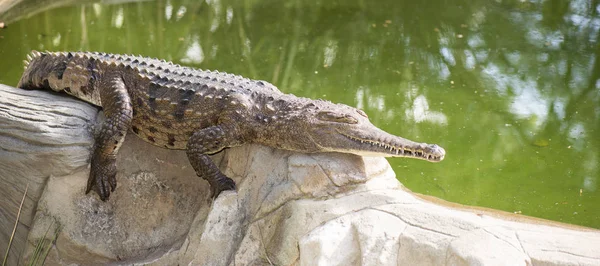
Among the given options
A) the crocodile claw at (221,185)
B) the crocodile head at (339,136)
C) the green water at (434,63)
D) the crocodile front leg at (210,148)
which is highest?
the crocodile head at (339,136)

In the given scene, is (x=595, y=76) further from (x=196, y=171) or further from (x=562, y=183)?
(x=196, y=171)

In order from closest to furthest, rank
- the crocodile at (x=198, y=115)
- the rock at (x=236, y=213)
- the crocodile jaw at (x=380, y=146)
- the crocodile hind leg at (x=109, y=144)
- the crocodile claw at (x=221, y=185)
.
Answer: the rock at (x=236, y=213) < the crocodile jaw at (x=380, y=146) < the crocodile at (x=198, y=115) < the crocodile claw at (x=221, y=185) < the crocodile hind leg at (x=109, y=144)

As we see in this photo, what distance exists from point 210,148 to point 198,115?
0.28 meters

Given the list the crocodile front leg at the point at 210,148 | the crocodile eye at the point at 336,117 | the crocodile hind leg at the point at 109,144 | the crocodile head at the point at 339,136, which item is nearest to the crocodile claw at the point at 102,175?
the crocodile hind leg at the point at 109,144

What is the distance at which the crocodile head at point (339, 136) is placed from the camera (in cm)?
408

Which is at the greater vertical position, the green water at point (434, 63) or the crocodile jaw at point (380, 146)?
the crocodile jaw at point (380, 146)

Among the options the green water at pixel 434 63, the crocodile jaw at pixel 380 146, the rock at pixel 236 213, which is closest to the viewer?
the rock at pixel 236 213

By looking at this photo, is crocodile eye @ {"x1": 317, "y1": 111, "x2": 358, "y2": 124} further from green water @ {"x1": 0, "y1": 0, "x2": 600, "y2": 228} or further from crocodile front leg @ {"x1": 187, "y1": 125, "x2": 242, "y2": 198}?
green water @ {"x1": 0, "y1": 0, "x2": 600, "y2": 228}

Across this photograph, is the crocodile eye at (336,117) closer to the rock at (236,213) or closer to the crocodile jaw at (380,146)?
the crocodile jaw at (380,146)

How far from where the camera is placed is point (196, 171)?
4.52 m

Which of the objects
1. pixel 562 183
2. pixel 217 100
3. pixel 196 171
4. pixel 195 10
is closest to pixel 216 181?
pixel 196 171

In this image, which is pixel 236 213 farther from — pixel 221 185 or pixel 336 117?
pixel 336 117

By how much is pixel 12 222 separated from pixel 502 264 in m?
3.21

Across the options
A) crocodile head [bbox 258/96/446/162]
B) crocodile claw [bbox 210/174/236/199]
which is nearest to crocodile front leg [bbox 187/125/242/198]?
crocodile claw [bbox 210/174/236/199]
